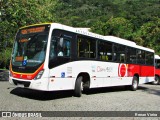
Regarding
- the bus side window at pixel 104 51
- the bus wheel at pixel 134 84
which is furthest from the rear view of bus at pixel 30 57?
the bus wheel at pixel 134 84

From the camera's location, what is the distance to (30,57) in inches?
400

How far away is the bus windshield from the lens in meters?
9.99

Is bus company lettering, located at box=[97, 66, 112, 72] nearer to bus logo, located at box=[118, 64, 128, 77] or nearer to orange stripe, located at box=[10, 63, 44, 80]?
bus logo, located at box=[118, 64, 128, 77]

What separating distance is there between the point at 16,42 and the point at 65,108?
3.89 meters

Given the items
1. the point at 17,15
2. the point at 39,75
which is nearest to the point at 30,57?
the point at 39,75

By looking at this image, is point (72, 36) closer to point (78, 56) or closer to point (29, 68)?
point (78, 56)

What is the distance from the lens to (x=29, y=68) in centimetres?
998

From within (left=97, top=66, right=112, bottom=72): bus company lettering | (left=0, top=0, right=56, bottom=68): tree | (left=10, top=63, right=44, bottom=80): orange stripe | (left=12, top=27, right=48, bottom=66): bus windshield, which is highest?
(left=0, top=0, right=56, bottom=68): tree

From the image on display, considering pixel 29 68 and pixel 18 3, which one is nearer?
pixel 29 68

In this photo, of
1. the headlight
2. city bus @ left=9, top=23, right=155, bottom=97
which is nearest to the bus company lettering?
city bus @ left=9, top=23, right=155, bottom=97

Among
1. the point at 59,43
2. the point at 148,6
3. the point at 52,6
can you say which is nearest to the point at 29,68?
the point at 59,43

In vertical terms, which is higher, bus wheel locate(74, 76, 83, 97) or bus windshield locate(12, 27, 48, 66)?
bus windshield locate(12, 27, 48, 66)

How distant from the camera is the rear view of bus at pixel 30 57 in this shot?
9.73 m

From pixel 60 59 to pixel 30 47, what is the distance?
4.12 feet
